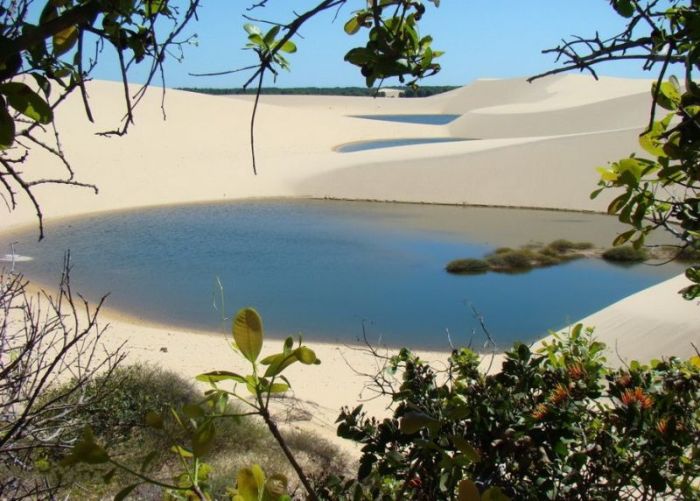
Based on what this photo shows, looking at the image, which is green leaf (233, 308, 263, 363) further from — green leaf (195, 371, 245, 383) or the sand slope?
the sand slope

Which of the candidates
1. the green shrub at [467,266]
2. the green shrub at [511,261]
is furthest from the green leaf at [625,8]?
the green shrub at [511,261]

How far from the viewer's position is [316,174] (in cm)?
2322

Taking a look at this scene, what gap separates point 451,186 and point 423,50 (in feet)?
68.3

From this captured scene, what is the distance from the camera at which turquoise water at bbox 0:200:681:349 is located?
387 inches

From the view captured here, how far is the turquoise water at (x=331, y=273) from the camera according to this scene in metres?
9.84

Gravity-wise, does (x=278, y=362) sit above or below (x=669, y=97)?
below

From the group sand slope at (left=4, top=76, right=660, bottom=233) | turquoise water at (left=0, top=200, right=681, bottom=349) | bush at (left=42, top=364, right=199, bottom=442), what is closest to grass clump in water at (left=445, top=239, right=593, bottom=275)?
turquoise water at (left=0, top=200, right=681, bottom=349)


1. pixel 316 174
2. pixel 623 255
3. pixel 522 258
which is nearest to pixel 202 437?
pixel 522 258

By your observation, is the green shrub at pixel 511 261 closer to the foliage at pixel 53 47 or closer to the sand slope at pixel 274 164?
the sand slope at pixel 274 164

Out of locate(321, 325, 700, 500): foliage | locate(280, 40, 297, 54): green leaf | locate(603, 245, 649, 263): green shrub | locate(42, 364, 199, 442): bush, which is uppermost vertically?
locate(280, 40, 297, 54): green leaf

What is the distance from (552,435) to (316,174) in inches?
864

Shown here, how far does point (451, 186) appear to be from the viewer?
21625 mm

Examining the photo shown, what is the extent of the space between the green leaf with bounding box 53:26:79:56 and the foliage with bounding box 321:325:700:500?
0.93 m

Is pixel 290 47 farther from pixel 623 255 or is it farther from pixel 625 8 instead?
pixel 623 255
